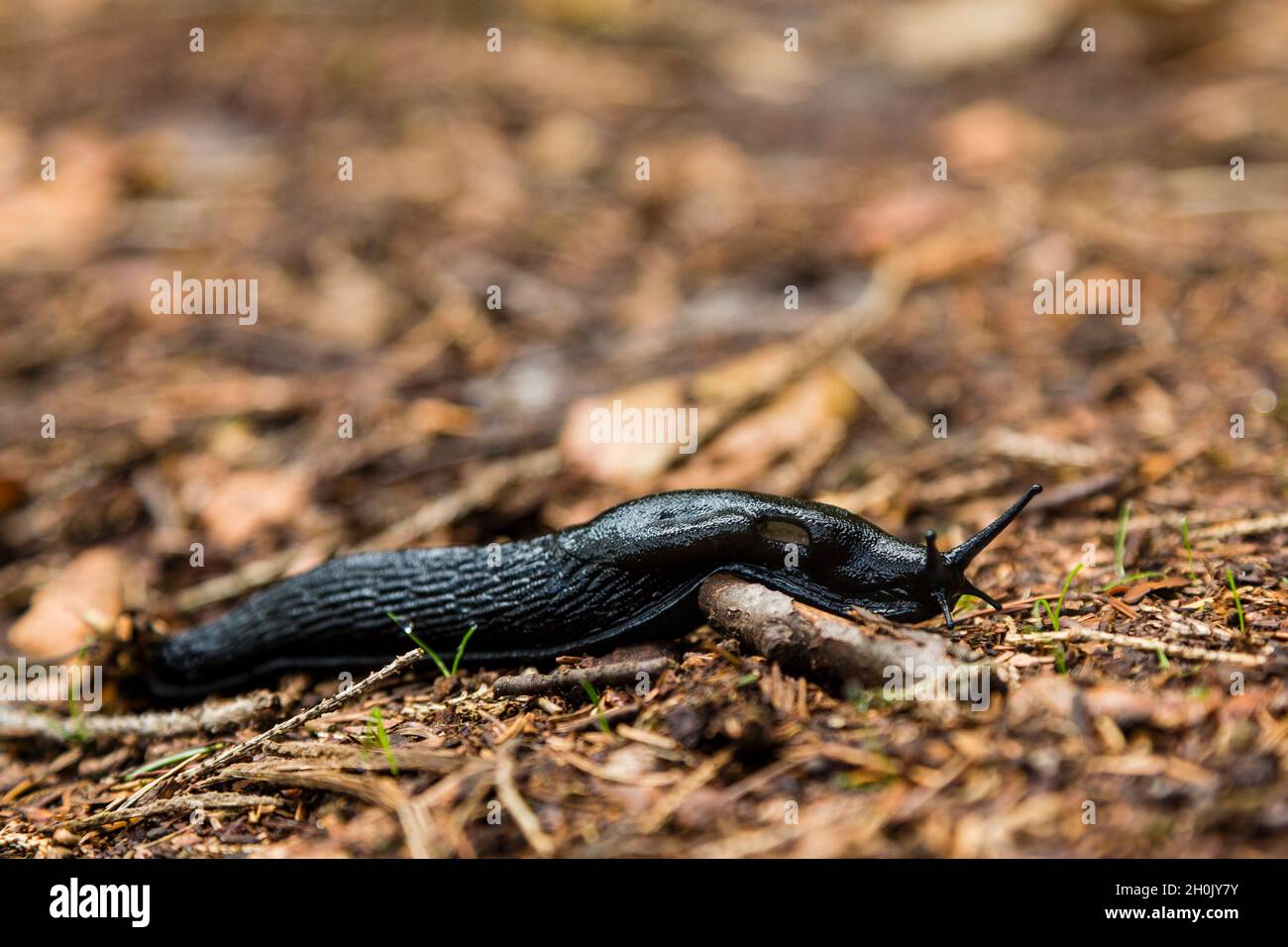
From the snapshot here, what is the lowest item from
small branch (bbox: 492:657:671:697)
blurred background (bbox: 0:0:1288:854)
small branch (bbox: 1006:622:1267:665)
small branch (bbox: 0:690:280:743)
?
small branch (bbox: 0:690:280:743)

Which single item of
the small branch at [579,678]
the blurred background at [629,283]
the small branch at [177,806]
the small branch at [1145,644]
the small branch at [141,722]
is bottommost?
the small branch at [177,806]

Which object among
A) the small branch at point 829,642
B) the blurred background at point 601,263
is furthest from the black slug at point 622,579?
the blurred background at point 601,263

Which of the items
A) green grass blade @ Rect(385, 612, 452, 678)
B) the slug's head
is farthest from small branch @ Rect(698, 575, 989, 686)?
green grass blade @ Rect(385, 612, 452, 678)

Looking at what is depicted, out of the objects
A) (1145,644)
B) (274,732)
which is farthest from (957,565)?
(274,732)

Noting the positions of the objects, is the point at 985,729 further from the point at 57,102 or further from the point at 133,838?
the point at 57,102

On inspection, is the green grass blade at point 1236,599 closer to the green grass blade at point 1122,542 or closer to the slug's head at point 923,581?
the green grass blade at point 1122,542

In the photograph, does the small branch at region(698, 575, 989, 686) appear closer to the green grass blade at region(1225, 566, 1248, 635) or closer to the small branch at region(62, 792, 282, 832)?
the green grass blade at region(1225, 566, 1248, 635)
